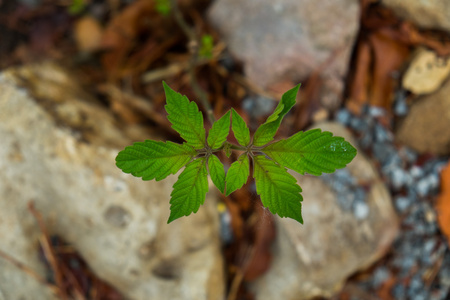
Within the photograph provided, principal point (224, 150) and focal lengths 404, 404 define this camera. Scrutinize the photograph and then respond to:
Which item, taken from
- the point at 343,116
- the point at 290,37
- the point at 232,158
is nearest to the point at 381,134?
the point at 343,116

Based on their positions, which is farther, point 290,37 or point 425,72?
point 290,37

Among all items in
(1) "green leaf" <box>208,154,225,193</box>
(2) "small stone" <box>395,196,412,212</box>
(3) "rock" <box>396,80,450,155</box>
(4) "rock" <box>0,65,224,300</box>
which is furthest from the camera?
(2) "small stone" <box>395,196,412,212</box>

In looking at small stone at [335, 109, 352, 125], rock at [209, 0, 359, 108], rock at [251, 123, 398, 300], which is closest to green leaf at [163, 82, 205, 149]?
rock at [251, 123, 398, 300]

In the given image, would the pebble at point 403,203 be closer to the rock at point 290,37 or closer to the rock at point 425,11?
the rock at point 290,37

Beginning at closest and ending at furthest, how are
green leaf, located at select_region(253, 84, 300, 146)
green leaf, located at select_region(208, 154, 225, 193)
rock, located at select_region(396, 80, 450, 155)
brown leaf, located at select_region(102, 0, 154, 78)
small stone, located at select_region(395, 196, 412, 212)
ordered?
green leaf, located at select_region(253, 84, 300, 146) < green leaf, located at select_region(208, 154, 225, 193) < rock, located at select_region(396, 80, 450, 155) < small stone, located at select_region(395, 196, 412, 212) < brown leaf, located at select_region(102, 0, 154, 78)

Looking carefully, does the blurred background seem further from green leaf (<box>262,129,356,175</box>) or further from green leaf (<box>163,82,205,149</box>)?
green leaf (<box>262,129,356,175</box>)

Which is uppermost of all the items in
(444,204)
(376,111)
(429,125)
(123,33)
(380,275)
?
(123,33)

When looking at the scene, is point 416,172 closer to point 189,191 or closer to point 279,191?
point 279,191
